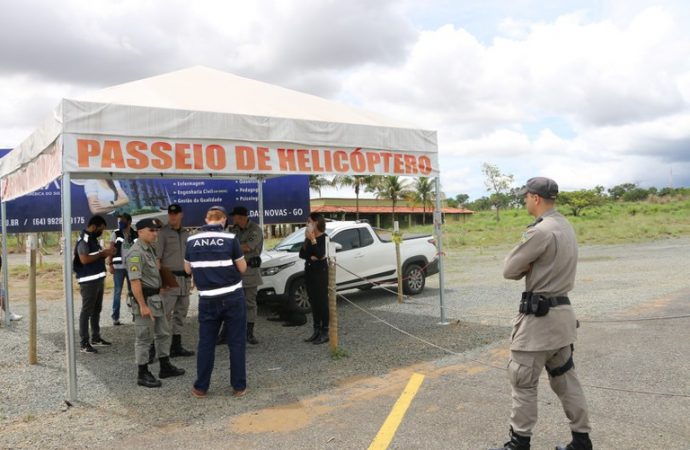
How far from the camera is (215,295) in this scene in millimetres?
5094

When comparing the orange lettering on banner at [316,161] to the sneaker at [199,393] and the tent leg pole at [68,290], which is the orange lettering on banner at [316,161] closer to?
the tent leg pole at [68,290]

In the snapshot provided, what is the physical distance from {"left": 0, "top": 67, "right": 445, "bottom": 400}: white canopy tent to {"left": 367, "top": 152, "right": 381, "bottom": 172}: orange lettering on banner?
A: 14 millimetres

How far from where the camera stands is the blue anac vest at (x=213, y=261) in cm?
507

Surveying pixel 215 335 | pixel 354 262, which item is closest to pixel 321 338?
pixel 215 335

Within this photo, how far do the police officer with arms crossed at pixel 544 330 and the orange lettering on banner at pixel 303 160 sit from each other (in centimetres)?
354

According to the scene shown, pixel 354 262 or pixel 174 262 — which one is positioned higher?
pixel 174 262

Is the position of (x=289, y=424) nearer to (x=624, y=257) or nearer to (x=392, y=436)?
(x=392, y=436)

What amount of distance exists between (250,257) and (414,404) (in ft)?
11.7

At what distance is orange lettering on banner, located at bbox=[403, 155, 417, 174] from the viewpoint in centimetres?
755

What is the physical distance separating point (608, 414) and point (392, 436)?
179 cm

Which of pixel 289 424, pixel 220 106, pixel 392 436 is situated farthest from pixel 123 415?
pixel 220 106

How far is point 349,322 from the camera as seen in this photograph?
8602 mm

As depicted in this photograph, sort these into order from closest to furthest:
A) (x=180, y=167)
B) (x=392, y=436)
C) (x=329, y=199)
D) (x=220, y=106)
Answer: (x=392, y=436) < (x=180, y=167) < (x=220, y=106) < (x=329, y=199)

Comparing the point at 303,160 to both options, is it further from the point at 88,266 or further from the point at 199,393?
the point at 88,266
